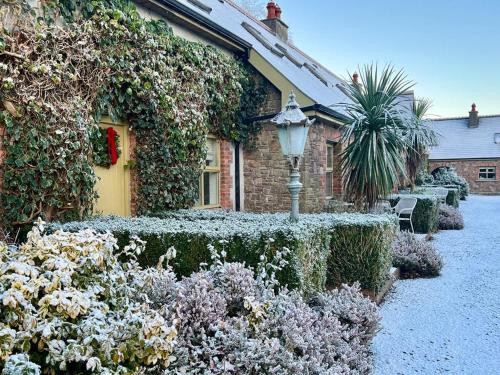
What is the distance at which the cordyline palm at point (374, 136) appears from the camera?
694 cm

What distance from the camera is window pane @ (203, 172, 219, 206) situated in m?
8.04

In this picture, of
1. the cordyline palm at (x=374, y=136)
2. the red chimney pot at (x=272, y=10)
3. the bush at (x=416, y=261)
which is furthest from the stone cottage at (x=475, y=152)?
the bush at (x=416, y=261)

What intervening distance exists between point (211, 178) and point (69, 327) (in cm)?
629

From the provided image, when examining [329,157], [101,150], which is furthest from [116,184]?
[329,157]

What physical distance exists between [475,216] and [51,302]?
50.5ft

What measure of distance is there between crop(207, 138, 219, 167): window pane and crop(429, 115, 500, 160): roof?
25195mm

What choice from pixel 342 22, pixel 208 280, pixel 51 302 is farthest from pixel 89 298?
pixel 342 22

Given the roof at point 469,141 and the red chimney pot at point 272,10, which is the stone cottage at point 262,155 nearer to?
the red chimney pot at point 272,10

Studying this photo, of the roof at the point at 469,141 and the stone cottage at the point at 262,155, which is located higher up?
the roof at the point at 469,141

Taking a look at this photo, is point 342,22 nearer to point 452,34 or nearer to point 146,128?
point 452,34

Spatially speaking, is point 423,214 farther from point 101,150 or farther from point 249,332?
point 249,332

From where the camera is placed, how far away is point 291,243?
3.49m

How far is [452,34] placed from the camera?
13469 millimetres

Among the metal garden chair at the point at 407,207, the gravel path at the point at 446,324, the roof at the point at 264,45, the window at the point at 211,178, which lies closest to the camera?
the gravel path at the point at 446,324
